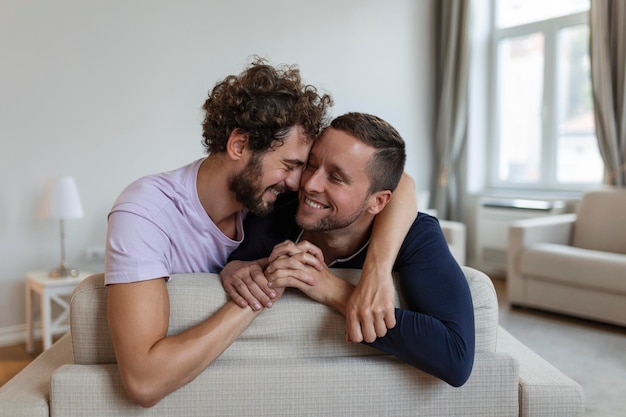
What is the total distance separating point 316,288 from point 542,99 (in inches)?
190

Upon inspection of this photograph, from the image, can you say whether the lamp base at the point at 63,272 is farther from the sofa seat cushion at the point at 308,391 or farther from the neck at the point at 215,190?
the sofa seat cushion at the point at 308,391

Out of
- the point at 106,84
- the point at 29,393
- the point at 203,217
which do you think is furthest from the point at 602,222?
the point at 29,393

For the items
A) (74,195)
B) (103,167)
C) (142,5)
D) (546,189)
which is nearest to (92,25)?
(142,5)

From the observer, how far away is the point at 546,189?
18.2 ft

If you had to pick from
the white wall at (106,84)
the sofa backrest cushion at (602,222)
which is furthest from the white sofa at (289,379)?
the sofa backrest cushion at (602,222)

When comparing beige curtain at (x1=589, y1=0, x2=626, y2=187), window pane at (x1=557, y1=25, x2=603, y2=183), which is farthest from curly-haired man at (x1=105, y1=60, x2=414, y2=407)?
window pane at (x1=557, y1=25, x2=603, y2=183)

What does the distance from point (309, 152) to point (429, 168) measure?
4.53 meters

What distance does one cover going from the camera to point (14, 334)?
3.80 m

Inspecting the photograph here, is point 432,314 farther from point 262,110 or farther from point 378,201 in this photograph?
point 262,110

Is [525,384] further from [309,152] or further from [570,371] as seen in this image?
[570,371]

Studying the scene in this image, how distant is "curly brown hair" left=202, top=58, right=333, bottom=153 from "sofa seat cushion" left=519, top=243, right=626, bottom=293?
9.44 ft

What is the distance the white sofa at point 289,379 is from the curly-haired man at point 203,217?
5 cm

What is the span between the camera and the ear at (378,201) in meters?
1.60

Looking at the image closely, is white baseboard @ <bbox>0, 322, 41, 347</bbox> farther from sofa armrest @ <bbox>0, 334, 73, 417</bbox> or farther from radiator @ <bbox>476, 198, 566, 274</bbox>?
radiator @ <bbox>476, 198, 566, 274</bbox>
